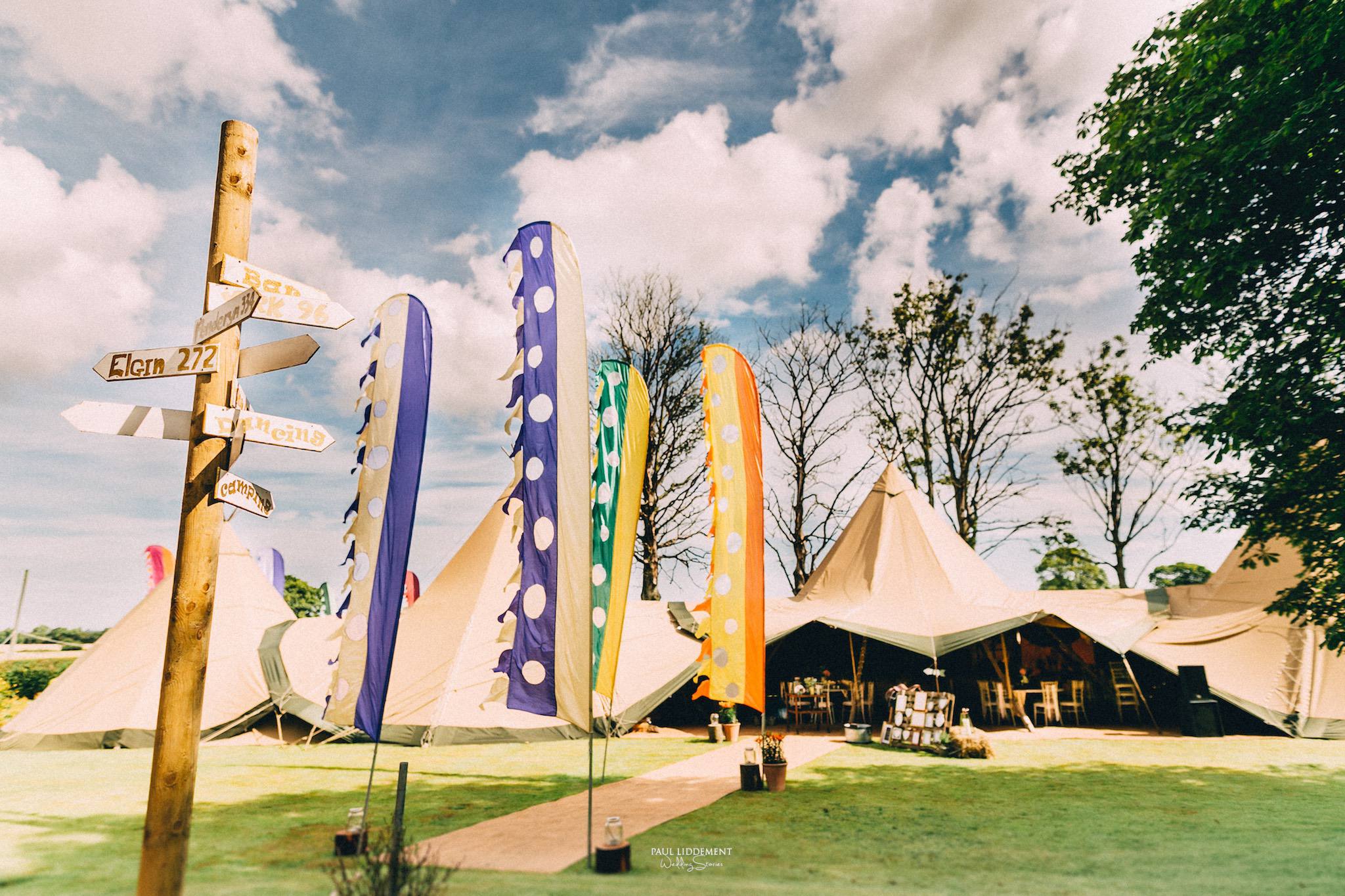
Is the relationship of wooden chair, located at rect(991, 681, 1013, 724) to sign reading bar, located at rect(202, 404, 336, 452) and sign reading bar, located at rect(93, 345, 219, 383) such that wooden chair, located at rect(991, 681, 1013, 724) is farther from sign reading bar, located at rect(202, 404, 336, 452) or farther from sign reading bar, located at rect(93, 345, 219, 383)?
sign reading bar, located at rect(93, 345, 219, 383)

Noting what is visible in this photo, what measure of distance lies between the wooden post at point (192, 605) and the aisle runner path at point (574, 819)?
1.17 m

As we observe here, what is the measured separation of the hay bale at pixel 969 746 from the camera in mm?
9766

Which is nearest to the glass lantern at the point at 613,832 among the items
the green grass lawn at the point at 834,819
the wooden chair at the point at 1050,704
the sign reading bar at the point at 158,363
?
the green grass lawn at the point at 834,819

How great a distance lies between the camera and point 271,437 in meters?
3.70

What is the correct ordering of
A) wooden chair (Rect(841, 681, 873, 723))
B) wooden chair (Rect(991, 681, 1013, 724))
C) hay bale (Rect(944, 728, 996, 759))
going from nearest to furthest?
hay bale (Rect(944, 728, 996, 759)) < wooden chair (Rect(991, 681, 1013, 724)) < wooden chair (Rect(841, 681, 873, 723))

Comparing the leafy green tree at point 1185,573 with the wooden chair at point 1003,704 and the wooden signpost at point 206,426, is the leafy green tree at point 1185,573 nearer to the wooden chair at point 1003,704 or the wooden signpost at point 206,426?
the wooden chair at point 1003,704

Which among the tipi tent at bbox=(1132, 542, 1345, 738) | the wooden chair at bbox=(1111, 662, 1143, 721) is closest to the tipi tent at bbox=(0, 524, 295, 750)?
the wooden chair at bbox=(1111, 662, 1143, 721)

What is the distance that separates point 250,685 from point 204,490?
10.6 m

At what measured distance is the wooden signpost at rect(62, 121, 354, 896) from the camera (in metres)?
3.41

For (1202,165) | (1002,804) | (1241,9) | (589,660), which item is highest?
(1241,9)

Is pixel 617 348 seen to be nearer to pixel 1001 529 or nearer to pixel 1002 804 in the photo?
pixel 1001 529

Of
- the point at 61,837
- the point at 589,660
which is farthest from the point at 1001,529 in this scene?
the point at 61,837

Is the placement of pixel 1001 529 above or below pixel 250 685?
above

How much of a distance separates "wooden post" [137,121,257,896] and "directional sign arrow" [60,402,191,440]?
90mm
